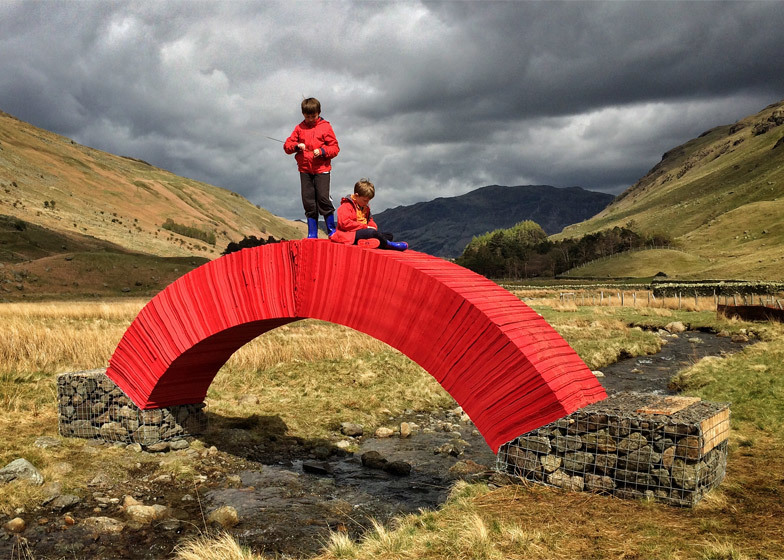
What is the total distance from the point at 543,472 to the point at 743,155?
22889 centimetres

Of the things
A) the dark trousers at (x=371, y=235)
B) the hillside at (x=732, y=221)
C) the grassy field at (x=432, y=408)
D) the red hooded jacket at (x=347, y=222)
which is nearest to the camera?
the grassy field at (x=432, y=408)

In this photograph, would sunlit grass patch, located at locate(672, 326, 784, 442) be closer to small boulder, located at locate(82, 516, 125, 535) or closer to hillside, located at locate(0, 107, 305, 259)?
small boulder, located at locate(82, 516, 125, 535)

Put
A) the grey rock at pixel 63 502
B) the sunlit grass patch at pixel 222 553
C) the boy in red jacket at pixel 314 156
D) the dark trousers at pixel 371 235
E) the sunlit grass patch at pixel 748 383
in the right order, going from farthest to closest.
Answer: the sunlit grass patch at pixel 748 383, the grey rock at pixel 63 502, the boy in red jacket at pixel 314 156, the dark trousers at pixel 371 235, the sunlit grass patch at pixel 222 553

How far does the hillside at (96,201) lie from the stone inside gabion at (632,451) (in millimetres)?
71329

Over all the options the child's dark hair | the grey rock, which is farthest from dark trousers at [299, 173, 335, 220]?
the grey rock

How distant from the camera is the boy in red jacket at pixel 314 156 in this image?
316 inches

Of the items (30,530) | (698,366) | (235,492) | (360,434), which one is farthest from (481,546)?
(698,366)

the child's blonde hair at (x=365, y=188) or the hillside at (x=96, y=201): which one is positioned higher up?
the hillside at (x=96, y=201)

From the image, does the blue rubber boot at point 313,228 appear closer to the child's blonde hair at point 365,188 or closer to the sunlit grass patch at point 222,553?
the child's blonde hair at point 365,188

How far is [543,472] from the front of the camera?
6375 millimetres

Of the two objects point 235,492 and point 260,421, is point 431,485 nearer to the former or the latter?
point 235,492

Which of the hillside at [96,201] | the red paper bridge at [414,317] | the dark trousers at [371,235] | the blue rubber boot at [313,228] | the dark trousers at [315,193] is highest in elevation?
the hillside at [96,201]

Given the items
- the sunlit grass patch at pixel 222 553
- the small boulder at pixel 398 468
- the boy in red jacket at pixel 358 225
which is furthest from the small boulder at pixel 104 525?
the boy in red jacket at pixel 358 225

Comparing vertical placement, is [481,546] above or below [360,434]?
above
